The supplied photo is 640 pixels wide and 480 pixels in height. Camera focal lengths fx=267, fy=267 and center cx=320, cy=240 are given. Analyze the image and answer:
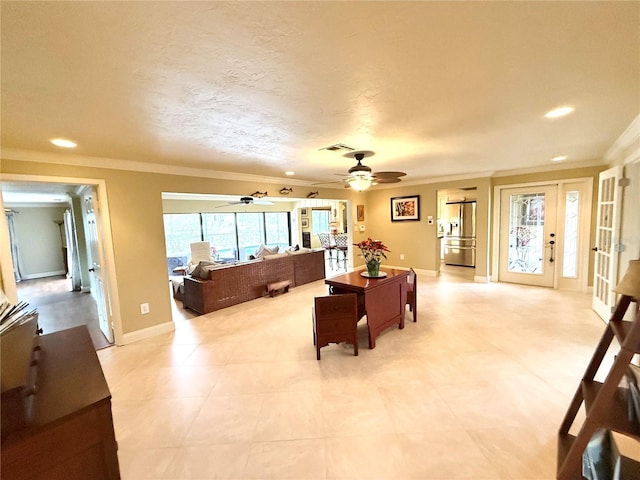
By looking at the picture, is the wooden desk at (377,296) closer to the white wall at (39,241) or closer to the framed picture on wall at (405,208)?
the framed picture on wall at (405,208)

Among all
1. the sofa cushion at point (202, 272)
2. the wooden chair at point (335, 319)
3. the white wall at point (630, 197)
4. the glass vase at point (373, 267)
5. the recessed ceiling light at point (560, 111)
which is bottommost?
the wooden chair at point (335, 319)

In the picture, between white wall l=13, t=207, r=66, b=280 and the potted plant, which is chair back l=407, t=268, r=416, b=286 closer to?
the potted plant

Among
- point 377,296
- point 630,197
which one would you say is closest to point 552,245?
point 630,197

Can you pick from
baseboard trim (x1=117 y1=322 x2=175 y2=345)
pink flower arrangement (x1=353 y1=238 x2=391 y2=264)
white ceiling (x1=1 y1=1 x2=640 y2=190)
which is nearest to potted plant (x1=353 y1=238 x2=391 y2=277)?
pink flower arrangement (x1=353 y1=238 x2=391 y2=264)

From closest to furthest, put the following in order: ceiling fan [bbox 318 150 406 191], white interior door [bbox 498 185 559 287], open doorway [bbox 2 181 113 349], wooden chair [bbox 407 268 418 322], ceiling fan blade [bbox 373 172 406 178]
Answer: ceiling fan blade [bbox 373 172 406 178]
ceiling fan [bbox 318 150 406 191]
wooden chair [bbox 407 268 418 322]
open doorway [bbox 2 181 113 349]
white interior door [bbox 498 185 559 287]

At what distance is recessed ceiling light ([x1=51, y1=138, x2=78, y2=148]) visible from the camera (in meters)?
2.39

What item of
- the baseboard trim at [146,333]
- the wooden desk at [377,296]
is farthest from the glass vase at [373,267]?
the baseboard trim at [146,333]

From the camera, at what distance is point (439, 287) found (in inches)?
207

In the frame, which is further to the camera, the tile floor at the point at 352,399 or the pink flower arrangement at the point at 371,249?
the pink flower arrangement at the point at 371,249

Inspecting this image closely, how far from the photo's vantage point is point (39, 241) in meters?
7.44

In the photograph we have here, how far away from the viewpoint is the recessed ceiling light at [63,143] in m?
2.39

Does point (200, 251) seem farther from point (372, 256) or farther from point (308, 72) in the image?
point (308, 72)

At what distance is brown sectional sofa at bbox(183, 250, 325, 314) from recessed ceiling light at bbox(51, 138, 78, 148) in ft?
7.52

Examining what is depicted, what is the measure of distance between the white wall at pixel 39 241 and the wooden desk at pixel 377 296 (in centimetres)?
895
